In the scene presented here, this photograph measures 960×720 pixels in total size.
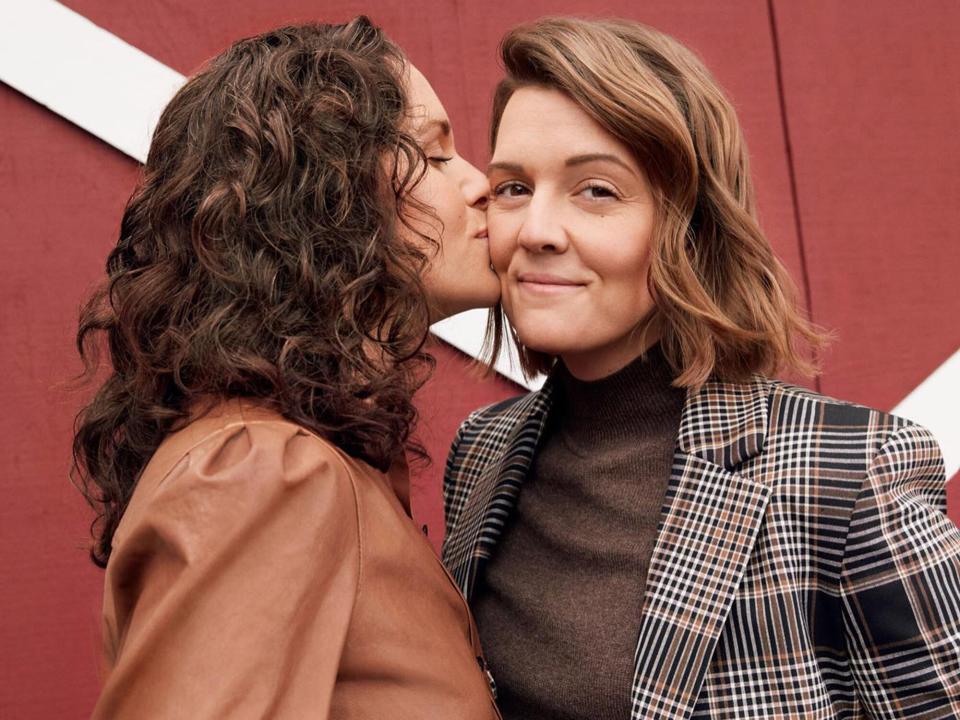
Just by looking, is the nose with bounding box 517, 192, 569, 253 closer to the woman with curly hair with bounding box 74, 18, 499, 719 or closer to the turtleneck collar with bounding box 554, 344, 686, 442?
the woman with curly hair with bounding box 74, 18, 499, 719

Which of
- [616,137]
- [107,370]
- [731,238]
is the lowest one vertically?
[107,370]

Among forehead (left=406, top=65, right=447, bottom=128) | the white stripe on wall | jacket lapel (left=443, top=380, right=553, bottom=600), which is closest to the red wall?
the white stripe on wall

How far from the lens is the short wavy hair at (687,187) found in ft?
5.72

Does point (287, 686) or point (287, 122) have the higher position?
point (287, 122)

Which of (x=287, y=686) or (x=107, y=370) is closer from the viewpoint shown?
(x=287, y=686)

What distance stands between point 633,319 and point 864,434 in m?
0.44

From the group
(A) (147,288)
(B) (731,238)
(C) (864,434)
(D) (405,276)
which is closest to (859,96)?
(B) (731,238)

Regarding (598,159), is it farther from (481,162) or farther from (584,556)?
(481,162)

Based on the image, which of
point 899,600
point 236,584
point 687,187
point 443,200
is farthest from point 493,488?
point 236,584

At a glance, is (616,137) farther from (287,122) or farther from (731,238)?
(287,122)

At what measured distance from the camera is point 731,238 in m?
1.82

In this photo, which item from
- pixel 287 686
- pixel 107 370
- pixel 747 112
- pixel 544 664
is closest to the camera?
pixel 287 686

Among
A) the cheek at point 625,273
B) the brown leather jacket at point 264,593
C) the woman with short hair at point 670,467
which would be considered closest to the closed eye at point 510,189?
the woman with short hair at point 670,467

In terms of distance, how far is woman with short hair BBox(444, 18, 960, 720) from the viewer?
5.03 feet
